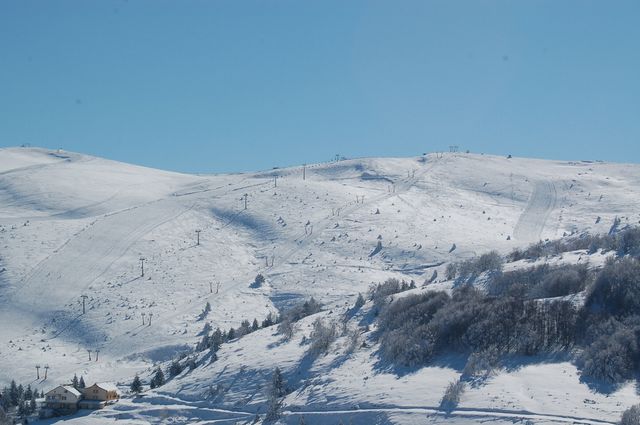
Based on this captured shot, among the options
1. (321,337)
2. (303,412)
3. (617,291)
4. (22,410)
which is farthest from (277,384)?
(617,291)

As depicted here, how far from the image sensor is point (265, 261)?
65.9 metres

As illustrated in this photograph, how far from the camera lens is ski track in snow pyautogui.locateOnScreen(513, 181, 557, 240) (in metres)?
73.8

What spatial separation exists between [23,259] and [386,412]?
49776 millimetres

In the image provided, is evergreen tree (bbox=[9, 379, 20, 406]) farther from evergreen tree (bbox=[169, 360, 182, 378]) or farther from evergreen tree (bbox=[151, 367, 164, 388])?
evergreen tree (bbox=[169, 360, 182, 378])

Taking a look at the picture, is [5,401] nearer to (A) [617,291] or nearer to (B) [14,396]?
(B) [14,396]

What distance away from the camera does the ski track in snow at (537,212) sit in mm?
73812

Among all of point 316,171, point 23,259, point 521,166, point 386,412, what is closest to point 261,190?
point 316,171

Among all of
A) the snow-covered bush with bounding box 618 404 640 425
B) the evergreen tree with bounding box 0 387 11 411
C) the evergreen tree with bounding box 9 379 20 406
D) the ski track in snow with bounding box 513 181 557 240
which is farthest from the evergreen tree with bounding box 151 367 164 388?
the ski track in snow with bounding box 513 181 557 240

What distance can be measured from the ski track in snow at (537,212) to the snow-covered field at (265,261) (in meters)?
0.39

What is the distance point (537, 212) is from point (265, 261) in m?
35.1

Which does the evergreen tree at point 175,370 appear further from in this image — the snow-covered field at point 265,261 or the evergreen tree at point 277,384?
the evergreen tree at point 277,384

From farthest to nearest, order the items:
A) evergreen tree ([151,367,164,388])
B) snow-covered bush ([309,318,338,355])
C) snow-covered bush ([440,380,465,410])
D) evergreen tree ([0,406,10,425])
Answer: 1. evergreen tree ([151,367,164,388])
2. snow-covered bush ([309,318,338,355])
3. evergreen tree ([0,406,10,425])
4. snow-covered bush ([440,380,465,410])

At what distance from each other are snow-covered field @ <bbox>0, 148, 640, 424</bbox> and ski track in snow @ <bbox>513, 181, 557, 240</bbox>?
1.27 ft

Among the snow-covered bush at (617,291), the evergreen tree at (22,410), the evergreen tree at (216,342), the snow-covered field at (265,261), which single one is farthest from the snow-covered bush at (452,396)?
the evergreen tree at (22,410)
